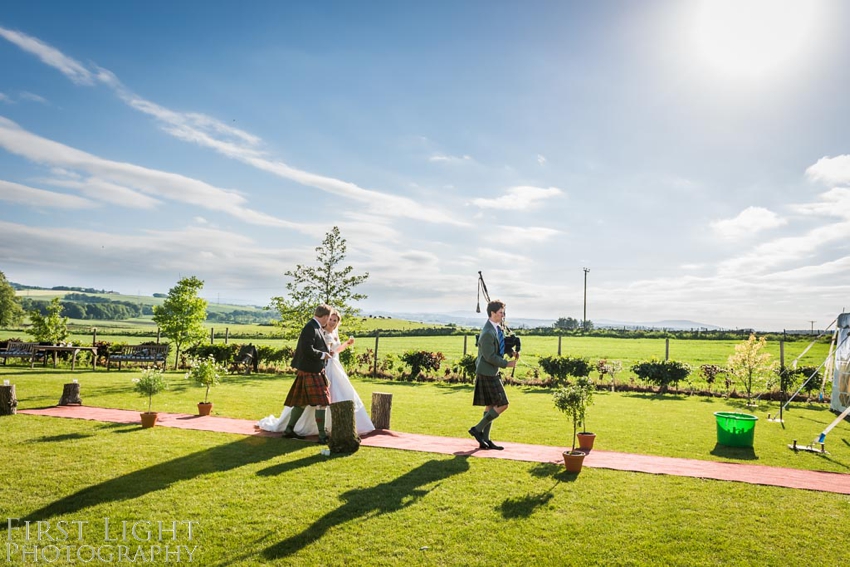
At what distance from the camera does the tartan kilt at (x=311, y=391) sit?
8258mm

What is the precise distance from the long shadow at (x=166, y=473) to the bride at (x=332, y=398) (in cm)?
71

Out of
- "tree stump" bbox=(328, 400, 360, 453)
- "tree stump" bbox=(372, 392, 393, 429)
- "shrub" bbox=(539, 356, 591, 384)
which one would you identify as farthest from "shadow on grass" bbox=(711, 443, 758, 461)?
"shrub" bbox=(539, 356, 591, 384)

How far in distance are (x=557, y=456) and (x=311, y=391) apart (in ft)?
13.0

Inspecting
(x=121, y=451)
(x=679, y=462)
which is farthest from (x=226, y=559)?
(x=679, y=462)

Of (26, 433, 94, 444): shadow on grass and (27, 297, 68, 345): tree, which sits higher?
(27, 297, 68, 345): tree

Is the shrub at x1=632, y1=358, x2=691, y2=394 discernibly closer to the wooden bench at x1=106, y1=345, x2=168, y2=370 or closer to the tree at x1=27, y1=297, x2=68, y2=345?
the wooden bench at x1=106, y1=345, x2=168, y2=370

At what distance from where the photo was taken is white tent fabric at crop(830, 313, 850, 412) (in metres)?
12.2

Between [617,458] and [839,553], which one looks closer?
[839,553]

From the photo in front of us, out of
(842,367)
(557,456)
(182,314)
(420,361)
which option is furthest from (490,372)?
(182,314)

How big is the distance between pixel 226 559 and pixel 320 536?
0.81 m

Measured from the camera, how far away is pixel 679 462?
756 cm

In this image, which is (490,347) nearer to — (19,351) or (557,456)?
(557,456)

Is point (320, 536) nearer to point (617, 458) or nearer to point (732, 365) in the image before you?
point (617, 458)

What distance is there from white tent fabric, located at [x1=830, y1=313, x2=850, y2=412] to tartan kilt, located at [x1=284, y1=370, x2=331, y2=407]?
1211 centimetres
